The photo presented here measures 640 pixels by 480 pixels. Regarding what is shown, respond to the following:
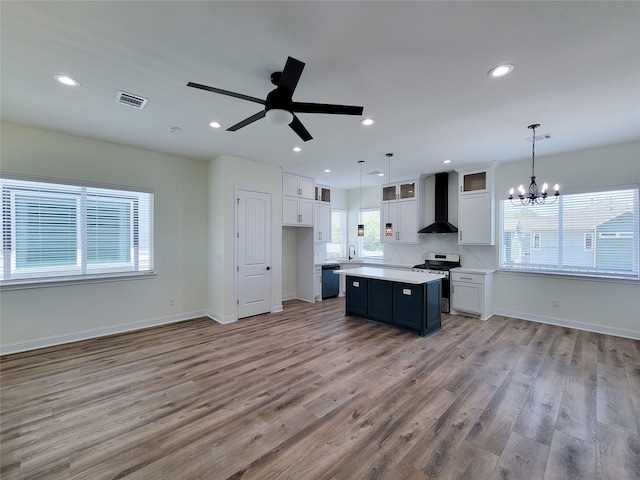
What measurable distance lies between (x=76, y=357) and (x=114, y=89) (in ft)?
10.7

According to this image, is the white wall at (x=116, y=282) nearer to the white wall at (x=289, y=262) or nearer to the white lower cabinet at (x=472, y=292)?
the white wall at (x=289, y=262)

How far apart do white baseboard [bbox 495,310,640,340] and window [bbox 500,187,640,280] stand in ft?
2.72

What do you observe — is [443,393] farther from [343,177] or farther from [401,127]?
[343,177]

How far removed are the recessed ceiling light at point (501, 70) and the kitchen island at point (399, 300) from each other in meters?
2.62

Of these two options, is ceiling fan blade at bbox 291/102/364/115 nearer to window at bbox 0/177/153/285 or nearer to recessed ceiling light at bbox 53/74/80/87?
recessed ceiling light at bbox 53/74/80/87

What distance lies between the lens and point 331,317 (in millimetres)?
5195

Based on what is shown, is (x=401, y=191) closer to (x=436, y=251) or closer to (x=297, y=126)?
(x=436, y=251)

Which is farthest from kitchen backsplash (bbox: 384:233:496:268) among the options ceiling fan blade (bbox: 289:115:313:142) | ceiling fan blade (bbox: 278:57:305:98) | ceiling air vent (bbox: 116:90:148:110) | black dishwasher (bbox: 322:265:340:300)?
ceiling air vent (bbox: 116:90:148:110)

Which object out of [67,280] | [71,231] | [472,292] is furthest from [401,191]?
[67,280]

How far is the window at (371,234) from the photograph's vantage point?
766 centimetres

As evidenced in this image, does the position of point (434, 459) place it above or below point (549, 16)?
below

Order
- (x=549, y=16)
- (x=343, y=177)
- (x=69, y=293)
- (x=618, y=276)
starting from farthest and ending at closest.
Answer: (x=343, y=177) → (x=618, y=276) → (x=69, y=293) → (x=549, y=16)

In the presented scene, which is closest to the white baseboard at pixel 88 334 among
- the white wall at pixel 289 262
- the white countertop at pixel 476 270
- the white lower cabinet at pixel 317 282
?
the white wall at pixel 289 262

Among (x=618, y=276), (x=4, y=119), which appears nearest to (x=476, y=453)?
(x=618, y=276)
